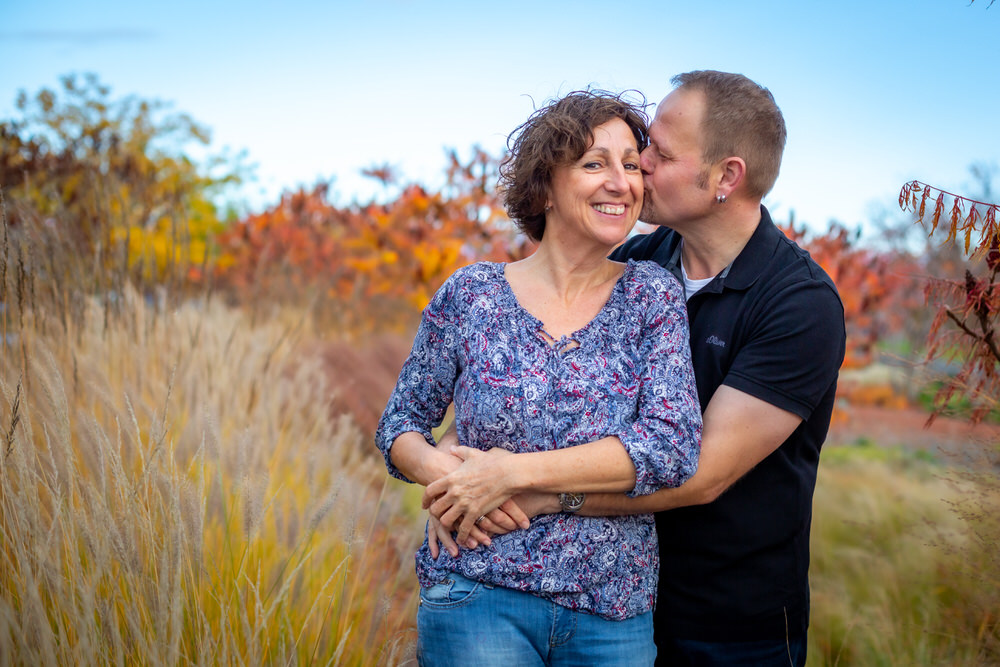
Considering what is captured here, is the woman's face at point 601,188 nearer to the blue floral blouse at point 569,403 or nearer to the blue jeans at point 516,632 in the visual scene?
the blue floral blouse at point 569,403

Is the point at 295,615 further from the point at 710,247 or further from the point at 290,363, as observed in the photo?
the point at 290,363

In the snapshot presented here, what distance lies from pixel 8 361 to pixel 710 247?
113 inches

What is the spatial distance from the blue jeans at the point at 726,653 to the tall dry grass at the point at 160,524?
838mm

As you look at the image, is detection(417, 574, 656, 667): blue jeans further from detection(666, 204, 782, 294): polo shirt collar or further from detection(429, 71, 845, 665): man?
detection(666, 204, 782, 294): polo shirt collar

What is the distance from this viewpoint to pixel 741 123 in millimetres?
2727

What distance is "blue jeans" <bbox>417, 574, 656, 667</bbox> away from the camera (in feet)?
6.72

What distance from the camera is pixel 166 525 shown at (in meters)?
2.26

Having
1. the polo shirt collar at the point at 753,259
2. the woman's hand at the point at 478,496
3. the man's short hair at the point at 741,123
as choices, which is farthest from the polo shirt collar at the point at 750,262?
the woman's hand at the point at 478,496

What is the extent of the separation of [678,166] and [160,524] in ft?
6.85

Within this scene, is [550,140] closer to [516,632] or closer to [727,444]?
[727,444]

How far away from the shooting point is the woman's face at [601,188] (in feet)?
7.84

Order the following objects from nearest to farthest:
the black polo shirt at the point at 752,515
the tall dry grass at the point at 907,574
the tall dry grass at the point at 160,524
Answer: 1. the tall dry grass at the point at 160,524
2. the black polo shirt at the point at 752,515
3. the tall dry grass at the point at 907,574

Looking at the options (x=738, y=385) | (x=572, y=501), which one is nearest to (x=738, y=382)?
(x=738, y=385)

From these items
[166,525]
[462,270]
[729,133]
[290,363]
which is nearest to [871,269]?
[290,363]
